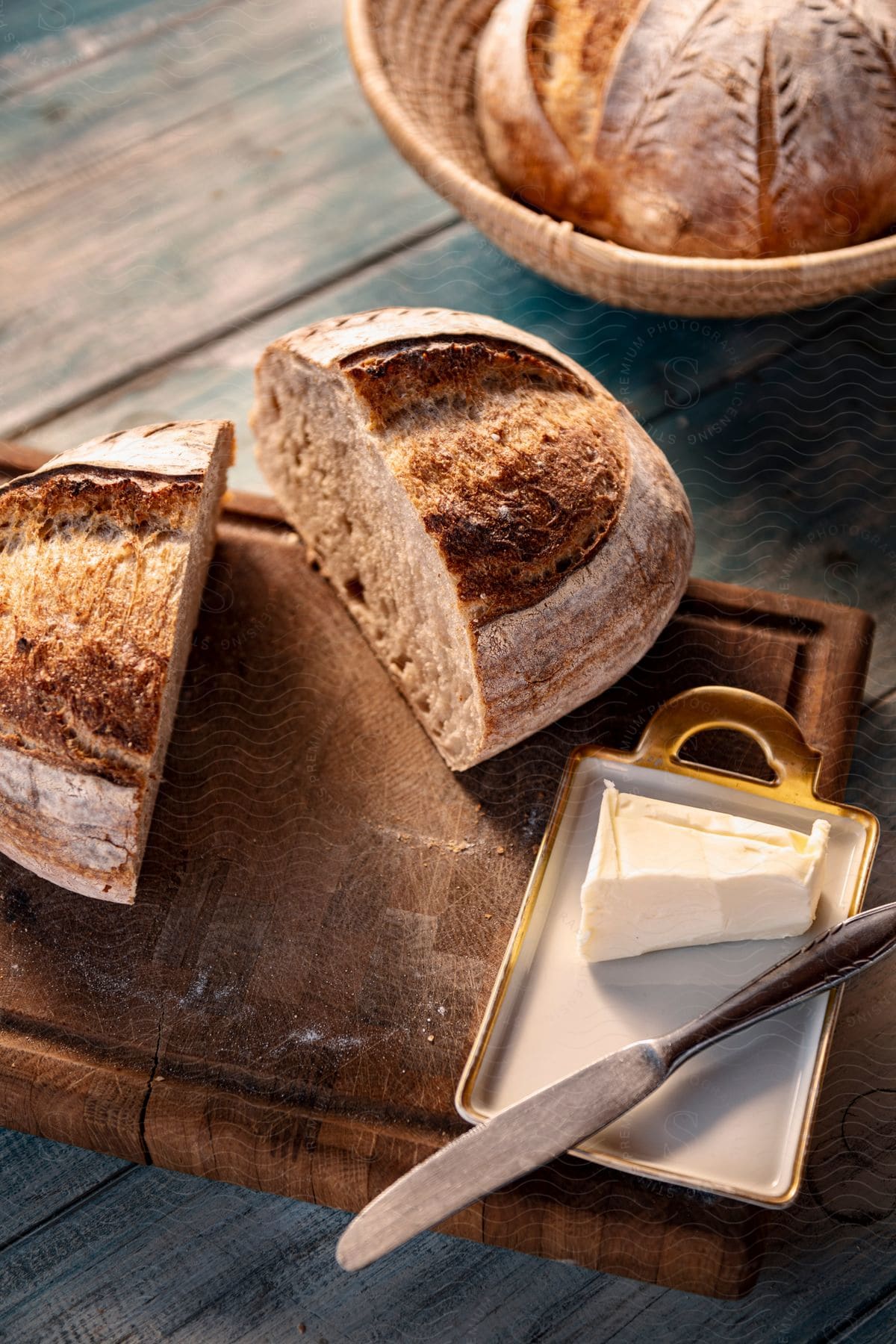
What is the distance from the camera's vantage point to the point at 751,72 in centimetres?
189

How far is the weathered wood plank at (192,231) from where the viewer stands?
236 centimetres

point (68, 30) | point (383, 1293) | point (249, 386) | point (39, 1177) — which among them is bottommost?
point (383, 1293)

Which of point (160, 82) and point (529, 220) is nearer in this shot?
point (529, 220)

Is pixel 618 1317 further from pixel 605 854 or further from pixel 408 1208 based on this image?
pixel 605 854

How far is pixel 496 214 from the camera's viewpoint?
1.92 metres

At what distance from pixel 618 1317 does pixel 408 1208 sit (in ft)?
1.33

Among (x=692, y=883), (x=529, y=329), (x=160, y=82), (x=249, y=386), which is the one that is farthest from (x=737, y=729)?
(x=160, y=82)

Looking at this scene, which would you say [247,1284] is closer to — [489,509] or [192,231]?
[489,509]

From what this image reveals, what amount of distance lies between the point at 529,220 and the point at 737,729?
91 centimetres

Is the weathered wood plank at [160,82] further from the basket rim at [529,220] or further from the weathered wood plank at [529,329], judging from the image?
the basket rim at [529,220]

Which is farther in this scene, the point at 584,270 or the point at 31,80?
the point at 31,80

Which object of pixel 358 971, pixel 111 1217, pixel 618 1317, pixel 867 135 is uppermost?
pixel 867 135

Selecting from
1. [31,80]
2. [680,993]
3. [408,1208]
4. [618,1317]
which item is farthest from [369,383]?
[31,80]

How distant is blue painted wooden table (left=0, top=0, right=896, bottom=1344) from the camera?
1.56m
